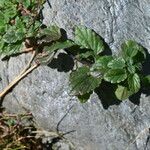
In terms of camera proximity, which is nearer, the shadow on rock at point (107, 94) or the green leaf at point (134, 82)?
the green leaf at point (134, 82)

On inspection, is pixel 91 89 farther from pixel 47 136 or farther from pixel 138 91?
pixel 47 136

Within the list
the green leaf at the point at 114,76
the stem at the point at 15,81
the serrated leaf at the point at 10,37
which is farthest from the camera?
the stem at the point at 15,81

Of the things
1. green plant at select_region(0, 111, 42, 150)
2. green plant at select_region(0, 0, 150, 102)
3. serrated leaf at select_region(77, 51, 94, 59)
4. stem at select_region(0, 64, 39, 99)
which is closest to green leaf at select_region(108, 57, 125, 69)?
green plant at select_region(0, 0, 150, 102)

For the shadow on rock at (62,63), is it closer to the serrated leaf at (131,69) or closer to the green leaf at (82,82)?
the green leaf at (82,82)

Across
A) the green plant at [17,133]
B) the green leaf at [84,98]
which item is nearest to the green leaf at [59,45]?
the green leaf at [84,98]

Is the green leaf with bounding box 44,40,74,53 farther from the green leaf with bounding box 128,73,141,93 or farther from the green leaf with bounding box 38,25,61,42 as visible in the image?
the green leaf with bounding box 128,73,141,93

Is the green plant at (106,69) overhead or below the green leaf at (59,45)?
below

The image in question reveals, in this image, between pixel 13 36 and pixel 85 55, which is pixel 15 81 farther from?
pixel 85 55

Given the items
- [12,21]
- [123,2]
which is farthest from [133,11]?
[12,21]
